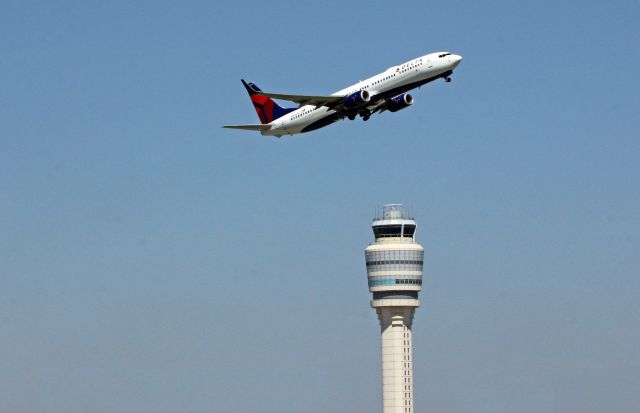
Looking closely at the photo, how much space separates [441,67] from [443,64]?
516 millimetres

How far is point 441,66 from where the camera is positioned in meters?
200

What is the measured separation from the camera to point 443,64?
199875 mm

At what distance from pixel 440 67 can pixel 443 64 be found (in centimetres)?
61

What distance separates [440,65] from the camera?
200 metres

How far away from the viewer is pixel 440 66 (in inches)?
7869

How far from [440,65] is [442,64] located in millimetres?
320

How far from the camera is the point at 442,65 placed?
656ft

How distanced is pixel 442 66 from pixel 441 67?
0.22 metres

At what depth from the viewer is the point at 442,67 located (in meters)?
200

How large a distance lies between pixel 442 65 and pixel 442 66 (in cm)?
20

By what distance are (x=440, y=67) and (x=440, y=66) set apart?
0.14 m

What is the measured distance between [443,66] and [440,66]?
1.41ft
